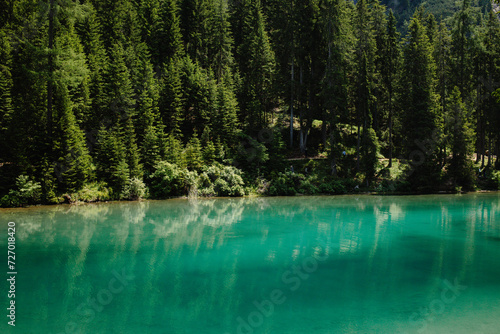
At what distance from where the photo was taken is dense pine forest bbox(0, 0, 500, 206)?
29.3 metres

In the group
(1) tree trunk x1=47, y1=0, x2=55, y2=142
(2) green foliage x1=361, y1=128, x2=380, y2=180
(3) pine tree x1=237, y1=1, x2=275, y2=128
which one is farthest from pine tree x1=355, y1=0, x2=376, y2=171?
(1) tree trunk x1=47, y1=0, x2=55, y2=142

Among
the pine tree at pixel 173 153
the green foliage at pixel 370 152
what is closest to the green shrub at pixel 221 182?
the pine tree at pixel 173 153

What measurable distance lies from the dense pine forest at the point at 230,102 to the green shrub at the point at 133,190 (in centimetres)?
20

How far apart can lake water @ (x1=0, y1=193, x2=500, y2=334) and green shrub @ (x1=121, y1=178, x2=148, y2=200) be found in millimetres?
7784

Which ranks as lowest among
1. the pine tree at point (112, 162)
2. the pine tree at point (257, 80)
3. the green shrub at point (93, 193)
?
the green shrub at point (93, 193)

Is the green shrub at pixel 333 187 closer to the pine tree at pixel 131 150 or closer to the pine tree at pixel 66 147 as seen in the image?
the pine tree at pixel 131 150

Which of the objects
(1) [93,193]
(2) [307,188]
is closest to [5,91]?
(1) [93,193]

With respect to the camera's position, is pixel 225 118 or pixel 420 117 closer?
pixel 420 117

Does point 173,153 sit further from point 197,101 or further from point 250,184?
point 197,101

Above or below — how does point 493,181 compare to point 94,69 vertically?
below

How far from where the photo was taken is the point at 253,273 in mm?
12836

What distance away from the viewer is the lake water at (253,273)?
9141 mm

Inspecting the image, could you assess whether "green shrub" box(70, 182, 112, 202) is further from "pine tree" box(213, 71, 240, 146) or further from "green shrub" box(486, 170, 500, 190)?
"green shrub" box(486, 170, 500, 190)

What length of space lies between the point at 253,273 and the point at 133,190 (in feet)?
74.0
